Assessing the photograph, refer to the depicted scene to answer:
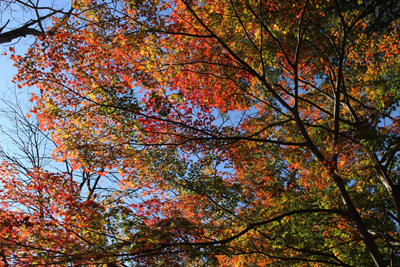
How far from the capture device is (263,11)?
20.9 feet

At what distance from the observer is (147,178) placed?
911 cm

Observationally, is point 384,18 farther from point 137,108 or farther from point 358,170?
point 137,108

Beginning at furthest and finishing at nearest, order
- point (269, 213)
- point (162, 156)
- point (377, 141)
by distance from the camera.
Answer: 1. point (162, 156)
2. point (269, 213)
3. point (377, 141)

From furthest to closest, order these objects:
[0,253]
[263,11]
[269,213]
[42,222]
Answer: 1. [42,222]
2. [269,213]
3. [0,253]
4. [263,11]

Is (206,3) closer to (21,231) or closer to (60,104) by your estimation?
(60,104)

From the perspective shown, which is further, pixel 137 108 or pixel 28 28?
pixel 28 28

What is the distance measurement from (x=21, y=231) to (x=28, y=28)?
704cm

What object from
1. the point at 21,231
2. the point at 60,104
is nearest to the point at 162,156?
the point at 60,104

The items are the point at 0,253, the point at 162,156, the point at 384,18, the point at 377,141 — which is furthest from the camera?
the point at 384,18

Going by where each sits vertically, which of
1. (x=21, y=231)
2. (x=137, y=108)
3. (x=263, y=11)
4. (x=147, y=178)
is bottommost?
(x=21, y=231)

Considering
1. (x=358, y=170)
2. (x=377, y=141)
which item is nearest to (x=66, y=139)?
(x=377, y=141)

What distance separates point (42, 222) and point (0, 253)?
1.34m

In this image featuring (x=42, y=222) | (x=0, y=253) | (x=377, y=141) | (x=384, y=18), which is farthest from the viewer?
(x=384, y=18)

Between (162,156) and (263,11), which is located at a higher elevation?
(263,11)
